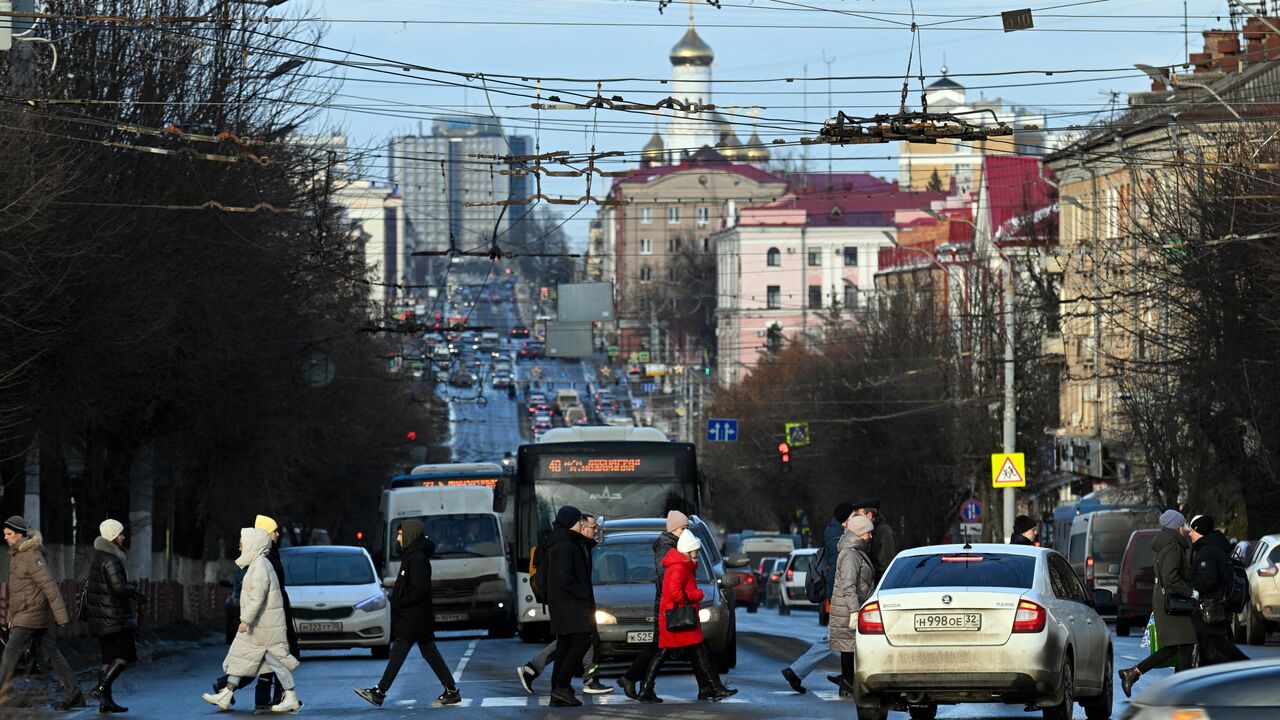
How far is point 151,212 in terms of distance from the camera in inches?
1213

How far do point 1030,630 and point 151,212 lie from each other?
18536 mm

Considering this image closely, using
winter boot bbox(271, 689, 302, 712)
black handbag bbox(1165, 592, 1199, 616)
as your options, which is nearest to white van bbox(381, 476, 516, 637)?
Result: winter boot bbox(271, 689, 302, 712)

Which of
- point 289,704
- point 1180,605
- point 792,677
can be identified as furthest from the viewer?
point 792,677

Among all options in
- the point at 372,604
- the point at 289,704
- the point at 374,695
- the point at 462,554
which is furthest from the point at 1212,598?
the point at 462,554

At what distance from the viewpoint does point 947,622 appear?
15.4m

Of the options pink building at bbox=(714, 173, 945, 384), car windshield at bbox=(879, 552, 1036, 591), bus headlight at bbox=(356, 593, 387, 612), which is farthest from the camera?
pink building at bbox=(714, 173, 945, 384)

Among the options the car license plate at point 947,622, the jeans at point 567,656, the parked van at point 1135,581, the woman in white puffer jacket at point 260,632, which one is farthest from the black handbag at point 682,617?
the parked van at point 1135,581

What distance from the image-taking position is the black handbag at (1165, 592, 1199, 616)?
62.7 ft

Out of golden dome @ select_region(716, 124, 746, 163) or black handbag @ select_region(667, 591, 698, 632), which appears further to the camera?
golden dome @ select_region(716, 124, 746, 163)

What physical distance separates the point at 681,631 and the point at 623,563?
424 cm

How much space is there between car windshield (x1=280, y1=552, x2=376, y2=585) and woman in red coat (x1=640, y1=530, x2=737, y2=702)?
1104 cm

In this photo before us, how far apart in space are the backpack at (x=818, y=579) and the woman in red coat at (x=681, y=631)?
3.93ft

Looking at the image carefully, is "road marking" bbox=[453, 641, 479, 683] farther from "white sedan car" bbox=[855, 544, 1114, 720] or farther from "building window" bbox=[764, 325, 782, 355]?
"building window" bbox=[764, 325, 782, 355]

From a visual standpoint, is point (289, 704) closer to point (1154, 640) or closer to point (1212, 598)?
point (1154, 640)
